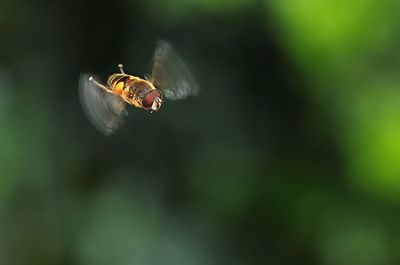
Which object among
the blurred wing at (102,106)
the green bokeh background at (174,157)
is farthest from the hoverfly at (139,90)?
the green bokeh background at (174,157)

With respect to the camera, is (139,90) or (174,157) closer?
(139,90)

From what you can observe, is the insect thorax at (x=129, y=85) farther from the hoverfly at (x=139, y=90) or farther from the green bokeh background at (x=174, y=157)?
the green bokeh background at (x=174, y=157)

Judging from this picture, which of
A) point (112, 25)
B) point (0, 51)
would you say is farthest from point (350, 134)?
point (0, 51)

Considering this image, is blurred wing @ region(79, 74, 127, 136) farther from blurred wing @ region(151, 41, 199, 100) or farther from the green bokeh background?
the green bokeh background

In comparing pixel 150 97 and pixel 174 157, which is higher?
pixel 174 157

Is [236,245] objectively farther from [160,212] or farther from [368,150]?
[368,150]

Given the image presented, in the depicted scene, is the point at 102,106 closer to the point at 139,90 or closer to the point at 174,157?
the point at 139,90

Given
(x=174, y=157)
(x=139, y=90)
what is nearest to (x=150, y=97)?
(x=139, y=90)
